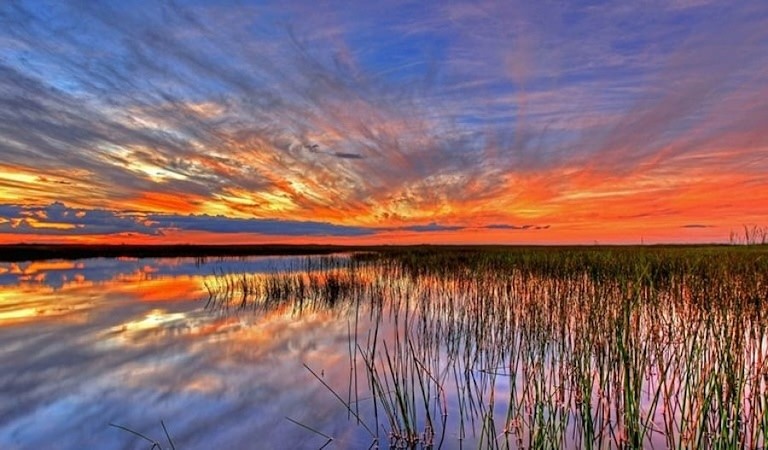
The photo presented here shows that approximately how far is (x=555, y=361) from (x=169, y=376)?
6224 mm

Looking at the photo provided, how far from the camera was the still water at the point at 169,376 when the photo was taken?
5457 millimetres

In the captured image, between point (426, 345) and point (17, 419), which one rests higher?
point (426, 345)

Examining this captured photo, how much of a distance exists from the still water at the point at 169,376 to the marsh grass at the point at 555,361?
0.70 metres

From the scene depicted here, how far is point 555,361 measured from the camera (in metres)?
6.90

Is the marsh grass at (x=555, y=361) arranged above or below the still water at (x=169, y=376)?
above

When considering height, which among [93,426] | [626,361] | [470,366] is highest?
[626,361]

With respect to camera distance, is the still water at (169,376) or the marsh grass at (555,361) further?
the still water at (169,376)

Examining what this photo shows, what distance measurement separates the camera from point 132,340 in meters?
10.1

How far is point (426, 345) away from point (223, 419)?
3.96 m

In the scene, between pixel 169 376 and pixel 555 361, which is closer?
pixel 555 361

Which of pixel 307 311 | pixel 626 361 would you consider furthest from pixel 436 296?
pixel 626 361

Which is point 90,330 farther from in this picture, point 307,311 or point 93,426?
point 93,426

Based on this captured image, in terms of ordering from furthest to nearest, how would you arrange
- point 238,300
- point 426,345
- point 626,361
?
point 238,300 → point 426,345 → point 626,361

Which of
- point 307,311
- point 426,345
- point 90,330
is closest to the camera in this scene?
point 426,345
